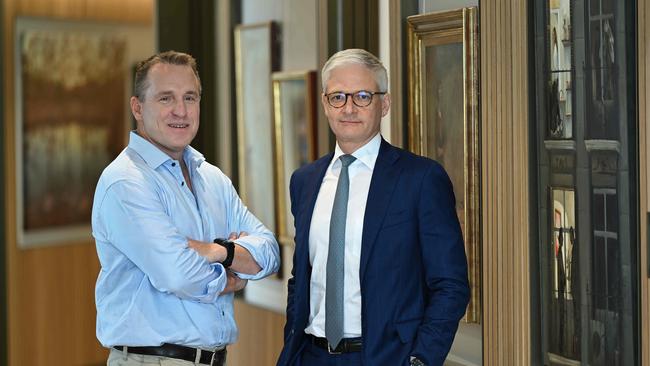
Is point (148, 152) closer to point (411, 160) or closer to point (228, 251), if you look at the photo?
point (228, 251)

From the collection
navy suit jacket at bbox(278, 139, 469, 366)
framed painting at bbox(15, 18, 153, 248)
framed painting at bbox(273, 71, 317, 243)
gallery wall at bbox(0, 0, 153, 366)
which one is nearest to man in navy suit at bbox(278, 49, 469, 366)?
navy suit jacket at bbox(278, 139, 469, 366)

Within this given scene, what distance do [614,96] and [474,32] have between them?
58 centimetres

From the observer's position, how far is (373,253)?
245 centimetres

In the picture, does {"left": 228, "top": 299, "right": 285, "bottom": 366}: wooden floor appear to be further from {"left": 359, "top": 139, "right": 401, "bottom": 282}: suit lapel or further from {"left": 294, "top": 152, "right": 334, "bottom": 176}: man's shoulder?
{"left": 359, "top": 139, "right": 401, "bottom": 282}: suit lapel

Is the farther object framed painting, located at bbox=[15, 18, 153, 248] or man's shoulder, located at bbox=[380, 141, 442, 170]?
framed painting, located at bbox=[15, 18, 153, 248]

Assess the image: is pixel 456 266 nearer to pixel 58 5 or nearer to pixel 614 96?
pixel 614 96

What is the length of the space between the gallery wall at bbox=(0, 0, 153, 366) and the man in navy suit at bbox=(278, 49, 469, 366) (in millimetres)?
2918

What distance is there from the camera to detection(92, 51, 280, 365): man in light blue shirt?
2.46 m

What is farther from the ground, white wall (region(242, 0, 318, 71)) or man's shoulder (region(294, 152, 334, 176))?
white wall (region(242, 0, 318, 71))

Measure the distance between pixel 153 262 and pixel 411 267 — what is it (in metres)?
0.68

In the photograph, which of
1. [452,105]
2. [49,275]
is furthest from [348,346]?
[49,275]

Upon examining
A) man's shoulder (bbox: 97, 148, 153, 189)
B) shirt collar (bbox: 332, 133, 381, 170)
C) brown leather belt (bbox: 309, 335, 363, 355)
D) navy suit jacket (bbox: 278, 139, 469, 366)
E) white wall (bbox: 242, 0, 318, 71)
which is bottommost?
brown leather belt (bbox: 309, 335, 363, 355)

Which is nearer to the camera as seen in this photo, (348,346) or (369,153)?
(348,346)

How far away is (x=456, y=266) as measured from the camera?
2432mm
